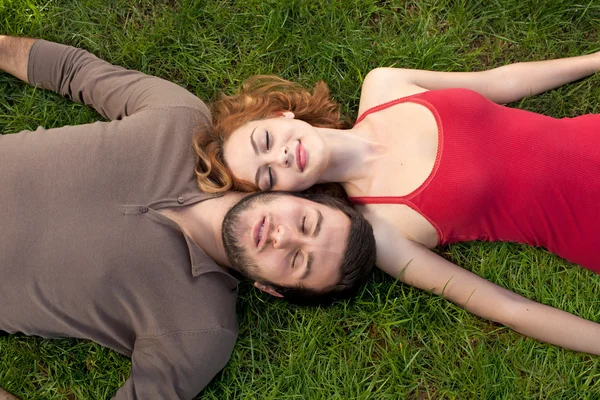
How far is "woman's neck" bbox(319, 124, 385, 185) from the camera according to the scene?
134 inches

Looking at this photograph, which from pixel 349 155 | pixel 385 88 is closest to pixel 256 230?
pixel 349 155

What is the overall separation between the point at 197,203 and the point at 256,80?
1.15 meters

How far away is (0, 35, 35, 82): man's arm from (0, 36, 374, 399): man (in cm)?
76

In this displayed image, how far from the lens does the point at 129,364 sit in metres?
3.74

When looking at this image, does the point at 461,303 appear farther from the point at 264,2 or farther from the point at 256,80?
the point at 264,2

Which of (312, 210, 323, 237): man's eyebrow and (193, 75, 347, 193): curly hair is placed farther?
(193, 75, 347, 193): curly hair

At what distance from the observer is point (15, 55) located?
384cm

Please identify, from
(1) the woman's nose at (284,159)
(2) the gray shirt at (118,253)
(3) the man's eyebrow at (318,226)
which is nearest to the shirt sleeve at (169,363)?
(2) the gray shirt at (118,253)

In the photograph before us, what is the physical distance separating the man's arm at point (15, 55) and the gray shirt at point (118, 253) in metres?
0.75

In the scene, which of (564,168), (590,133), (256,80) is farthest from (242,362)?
(590,133)

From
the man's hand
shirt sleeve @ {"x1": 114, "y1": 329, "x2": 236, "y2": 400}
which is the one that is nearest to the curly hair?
shirt sleeve @ {"x1": 114, "y1": 329, "x2": 236, "y2": 400}

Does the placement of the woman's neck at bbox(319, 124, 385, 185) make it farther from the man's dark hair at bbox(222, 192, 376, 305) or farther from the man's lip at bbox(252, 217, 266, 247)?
the man's lip at bbox(252, 217, 266, 247)

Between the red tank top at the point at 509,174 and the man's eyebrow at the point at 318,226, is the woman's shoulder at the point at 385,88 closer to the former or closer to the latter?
the red tank top at the point at 509,174

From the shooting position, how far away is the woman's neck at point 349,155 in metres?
3.42
